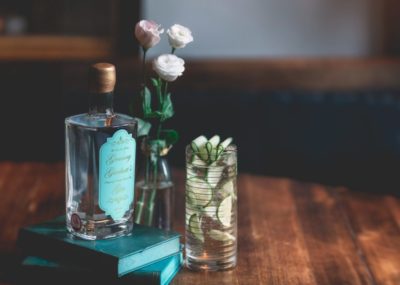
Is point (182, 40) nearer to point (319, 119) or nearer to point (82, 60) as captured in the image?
point (319, 119)

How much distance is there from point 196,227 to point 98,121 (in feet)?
0.74

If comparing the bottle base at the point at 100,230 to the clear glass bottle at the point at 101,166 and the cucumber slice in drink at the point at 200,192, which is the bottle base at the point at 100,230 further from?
the cucumber slice in drink at the point at 200,192

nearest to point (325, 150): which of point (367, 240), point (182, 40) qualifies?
point (367, 240)

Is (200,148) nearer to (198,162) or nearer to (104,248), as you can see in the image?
(198,162)

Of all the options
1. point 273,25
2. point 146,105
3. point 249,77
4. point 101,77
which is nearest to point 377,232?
point 146,105

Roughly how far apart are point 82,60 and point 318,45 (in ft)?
2.86

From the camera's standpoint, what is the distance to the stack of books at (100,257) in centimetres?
109

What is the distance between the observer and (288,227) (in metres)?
1.47

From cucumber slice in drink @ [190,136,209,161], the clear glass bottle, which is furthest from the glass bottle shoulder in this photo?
cucumber slice in drink @ [190,136,209,161]

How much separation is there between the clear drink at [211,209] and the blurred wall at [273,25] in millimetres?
1614

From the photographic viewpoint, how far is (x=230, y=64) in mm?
2688

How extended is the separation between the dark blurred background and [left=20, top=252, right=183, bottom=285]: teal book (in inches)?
53.3

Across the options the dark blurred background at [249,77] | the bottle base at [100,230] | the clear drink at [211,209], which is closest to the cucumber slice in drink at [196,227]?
the clear drink at [211,209]

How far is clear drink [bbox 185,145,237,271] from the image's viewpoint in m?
1.15
